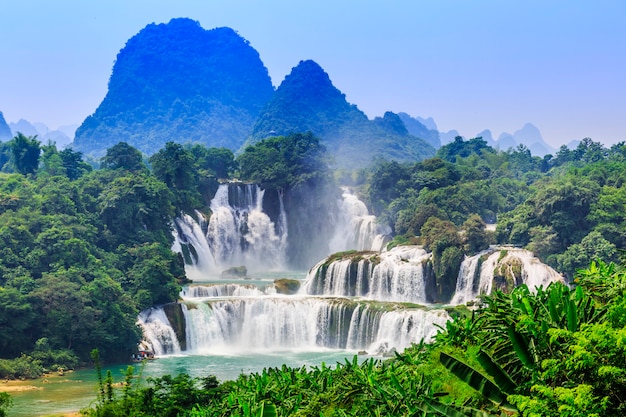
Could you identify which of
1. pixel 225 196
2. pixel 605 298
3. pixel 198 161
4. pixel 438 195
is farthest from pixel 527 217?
pixel 605 298

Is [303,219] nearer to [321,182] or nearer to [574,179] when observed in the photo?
[321,182]

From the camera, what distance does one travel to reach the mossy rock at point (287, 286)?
28.6m

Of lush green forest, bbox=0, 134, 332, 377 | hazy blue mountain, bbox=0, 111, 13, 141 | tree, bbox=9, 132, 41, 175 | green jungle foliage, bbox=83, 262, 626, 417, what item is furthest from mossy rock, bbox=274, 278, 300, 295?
hazy blue mountain, bbox=0, 111, 13, 141

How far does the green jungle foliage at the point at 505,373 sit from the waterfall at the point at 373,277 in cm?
1884

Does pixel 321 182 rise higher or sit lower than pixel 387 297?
higher

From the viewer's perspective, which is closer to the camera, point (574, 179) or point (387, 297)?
point (387, 297)

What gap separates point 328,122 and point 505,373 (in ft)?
272

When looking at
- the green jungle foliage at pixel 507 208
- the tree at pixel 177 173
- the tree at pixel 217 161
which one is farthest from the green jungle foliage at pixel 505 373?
the tree at pixel 217 161

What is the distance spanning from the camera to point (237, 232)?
134 feet

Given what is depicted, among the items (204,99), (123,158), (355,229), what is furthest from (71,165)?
(204,99)

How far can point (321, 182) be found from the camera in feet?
142

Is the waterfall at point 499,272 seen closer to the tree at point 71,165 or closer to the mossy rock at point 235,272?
the mossy rock at point 235,272

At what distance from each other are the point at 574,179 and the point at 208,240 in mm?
19246

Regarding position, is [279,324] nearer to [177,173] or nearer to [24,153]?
[177,173]
